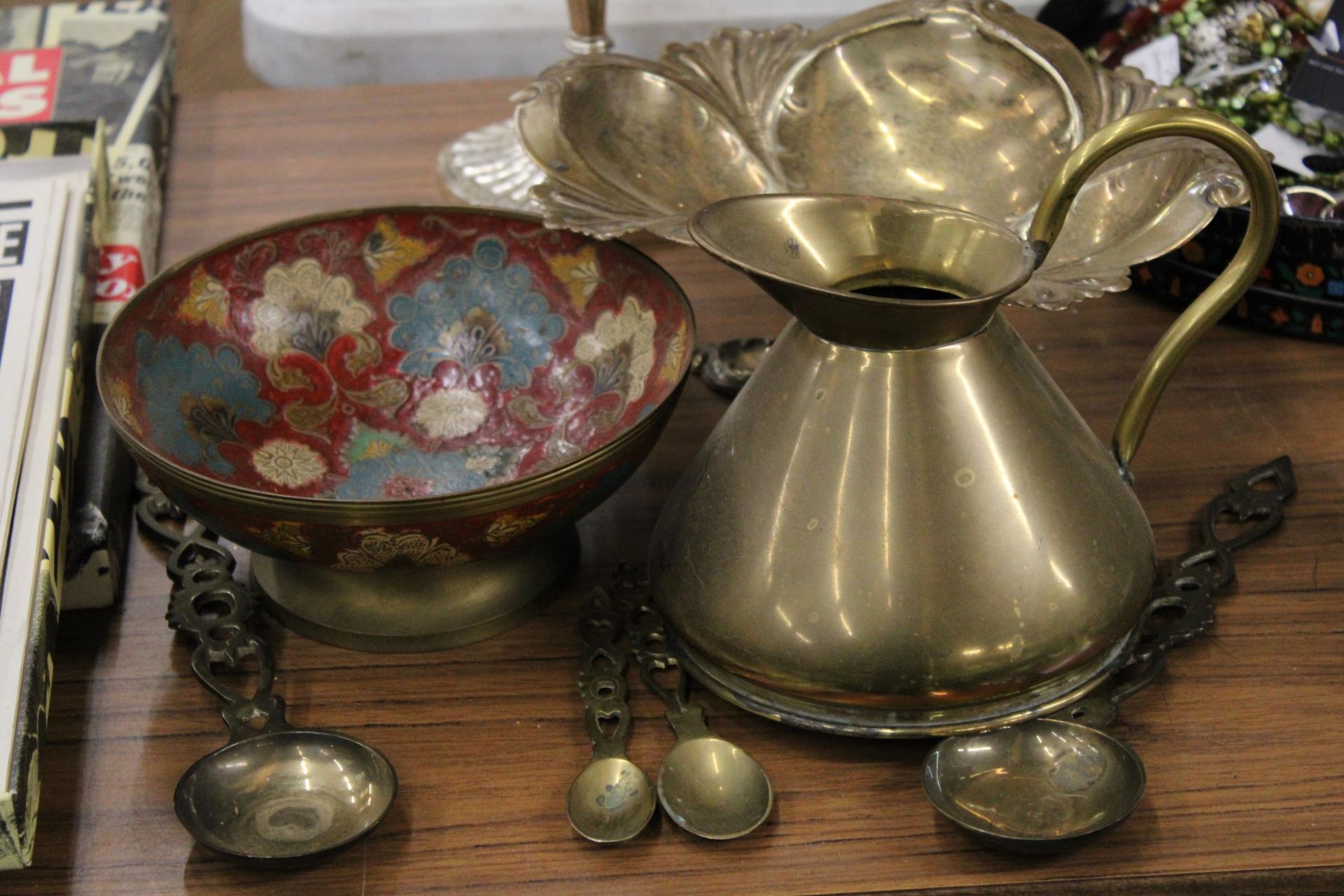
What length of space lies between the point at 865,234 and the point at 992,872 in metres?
0.21

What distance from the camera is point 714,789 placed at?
1.51 ft

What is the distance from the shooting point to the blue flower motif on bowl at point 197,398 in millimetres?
575

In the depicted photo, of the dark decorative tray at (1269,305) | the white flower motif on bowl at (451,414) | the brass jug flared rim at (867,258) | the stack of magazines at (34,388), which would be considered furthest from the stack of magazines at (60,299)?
the dark decorative tray at (1269,305)

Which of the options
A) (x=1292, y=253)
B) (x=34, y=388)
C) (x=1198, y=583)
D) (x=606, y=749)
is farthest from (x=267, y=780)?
(x=1292, y=253)

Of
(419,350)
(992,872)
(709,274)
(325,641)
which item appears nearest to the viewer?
(992,872)

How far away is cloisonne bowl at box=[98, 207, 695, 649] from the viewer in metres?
0.53

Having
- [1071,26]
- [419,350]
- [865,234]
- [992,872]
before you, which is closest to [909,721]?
[992,872]

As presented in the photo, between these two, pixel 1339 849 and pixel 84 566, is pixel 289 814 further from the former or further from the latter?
pixel 1339 849

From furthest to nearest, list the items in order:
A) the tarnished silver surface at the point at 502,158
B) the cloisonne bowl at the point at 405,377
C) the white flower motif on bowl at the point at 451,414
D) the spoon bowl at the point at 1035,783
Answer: the tarnished silver surface at the point at 502,158 < the white flower motif on bowl at the point at 451,414 < the cloisonne bowl at the point at 405,377 < the spoon bowl at the point at 1035,783

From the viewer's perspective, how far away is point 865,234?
485mm

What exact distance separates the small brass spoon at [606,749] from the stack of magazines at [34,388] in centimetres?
17

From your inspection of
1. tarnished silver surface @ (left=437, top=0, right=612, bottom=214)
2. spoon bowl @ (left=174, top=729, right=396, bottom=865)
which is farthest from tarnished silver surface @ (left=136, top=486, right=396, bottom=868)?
tarnished silver surface @ (left=437, top=0, right=612, bottom=214)

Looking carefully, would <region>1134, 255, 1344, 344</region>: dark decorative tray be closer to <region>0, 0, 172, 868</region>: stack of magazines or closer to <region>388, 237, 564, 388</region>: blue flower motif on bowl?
<region>388, 237, 564, 388</region>: blue flower motif on bowl

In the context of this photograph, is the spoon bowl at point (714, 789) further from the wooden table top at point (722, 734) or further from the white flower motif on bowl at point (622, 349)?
the white flower motif on bowl at point (622, 349)
